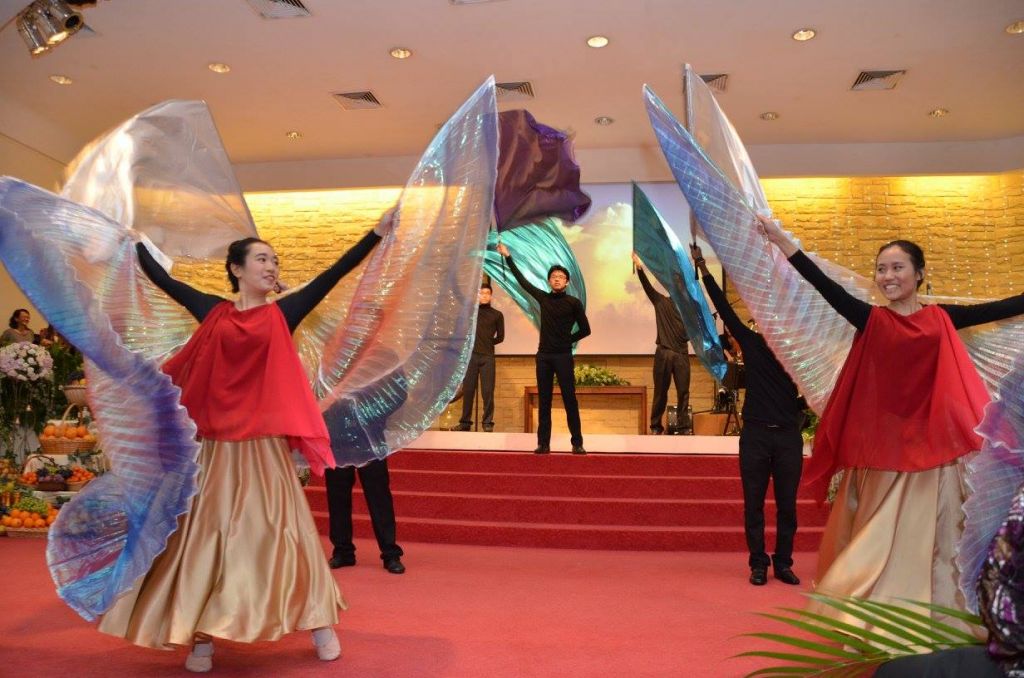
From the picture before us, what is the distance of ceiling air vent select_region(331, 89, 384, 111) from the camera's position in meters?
10.4

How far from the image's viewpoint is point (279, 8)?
8.29m

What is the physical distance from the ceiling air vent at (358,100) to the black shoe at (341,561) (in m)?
6.44

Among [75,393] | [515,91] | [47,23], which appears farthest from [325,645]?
[515,91]

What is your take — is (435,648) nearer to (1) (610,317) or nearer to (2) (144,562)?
(2) (144,562)

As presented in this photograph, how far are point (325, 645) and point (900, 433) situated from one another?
216cm

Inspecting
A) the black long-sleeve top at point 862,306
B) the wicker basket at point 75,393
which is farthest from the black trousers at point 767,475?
the wicker basket at point 75,393

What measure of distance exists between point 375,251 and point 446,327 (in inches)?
16.1

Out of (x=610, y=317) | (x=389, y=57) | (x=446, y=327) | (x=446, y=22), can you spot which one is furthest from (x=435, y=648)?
(x=610, y=317)

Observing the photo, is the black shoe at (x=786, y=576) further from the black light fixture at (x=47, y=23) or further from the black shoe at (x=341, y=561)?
the black light fixture at (x=47, y=23)

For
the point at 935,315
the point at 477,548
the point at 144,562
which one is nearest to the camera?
the point at 144,562

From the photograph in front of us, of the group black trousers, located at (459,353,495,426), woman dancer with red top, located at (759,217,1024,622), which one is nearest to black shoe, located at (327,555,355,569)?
woman dancer with red top, located at (759,217,1024,622)

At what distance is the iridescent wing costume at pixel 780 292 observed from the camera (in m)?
2.71

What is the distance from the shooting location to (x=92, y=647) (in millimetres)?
3498

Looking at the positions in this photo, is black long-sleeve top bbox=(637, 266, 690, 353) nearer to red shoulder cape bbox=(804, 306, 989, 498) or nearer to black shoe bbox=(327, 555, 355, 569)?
black shoe bbox=(327, 555, 355, 569)
